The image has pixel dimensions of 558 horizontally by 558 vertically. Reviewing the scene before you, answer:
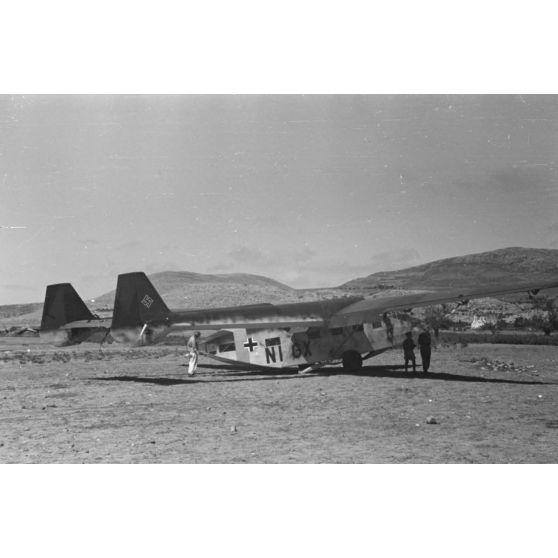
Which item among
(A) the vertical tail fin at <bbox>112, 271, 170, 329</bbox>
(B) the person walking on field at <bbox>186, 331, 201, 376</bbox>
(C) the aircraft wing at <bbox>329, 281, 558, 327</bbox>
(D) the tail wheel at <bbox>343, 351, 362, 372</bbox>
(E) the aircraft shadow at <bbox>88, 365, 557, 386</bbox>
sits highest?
(A) the vertical tail fin at <bbox>112, 271, 170, 329</bbox>

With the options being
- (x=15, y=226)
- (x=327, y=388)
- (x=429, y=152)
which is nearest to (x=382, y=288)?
(x=327, y=388)

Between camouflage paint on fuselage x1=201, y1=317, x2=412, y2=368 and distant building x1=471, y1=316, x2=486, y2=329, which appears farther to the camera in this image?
distant building x1=471, y1=316, x2=486, y2=329

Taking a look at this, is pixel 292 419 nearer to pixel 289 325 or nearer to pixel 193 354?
pixel 289 325

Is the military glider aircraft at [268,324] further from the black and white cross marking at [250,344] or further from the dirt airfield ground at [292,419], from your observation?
the dirt airfield ground at [292,419]

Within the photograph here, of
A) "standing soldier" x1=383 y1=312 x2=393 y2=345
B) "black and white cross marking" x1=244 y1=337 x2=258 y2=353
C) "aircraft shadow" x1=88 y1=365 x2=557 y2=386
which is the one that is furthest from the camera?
"black and white cross marking" x1=244 y1=337 x2=258 y2=353

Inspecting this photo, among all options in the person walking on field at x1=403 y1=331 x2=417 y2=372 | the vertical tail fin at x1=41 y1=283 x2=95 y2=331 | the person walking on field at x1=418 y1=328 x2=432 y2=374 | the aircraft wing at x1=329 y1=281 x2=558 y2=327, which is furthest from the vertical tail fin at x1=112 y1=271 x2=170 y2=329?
the person walking on field at x1=418 y1=328 x2=432 y2=374

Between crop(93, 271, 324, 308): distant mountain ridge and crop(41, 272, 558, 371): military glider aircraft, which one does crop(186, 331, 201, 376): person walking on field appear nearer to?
crop(41, 272, 558, 371): military glider aircraft
